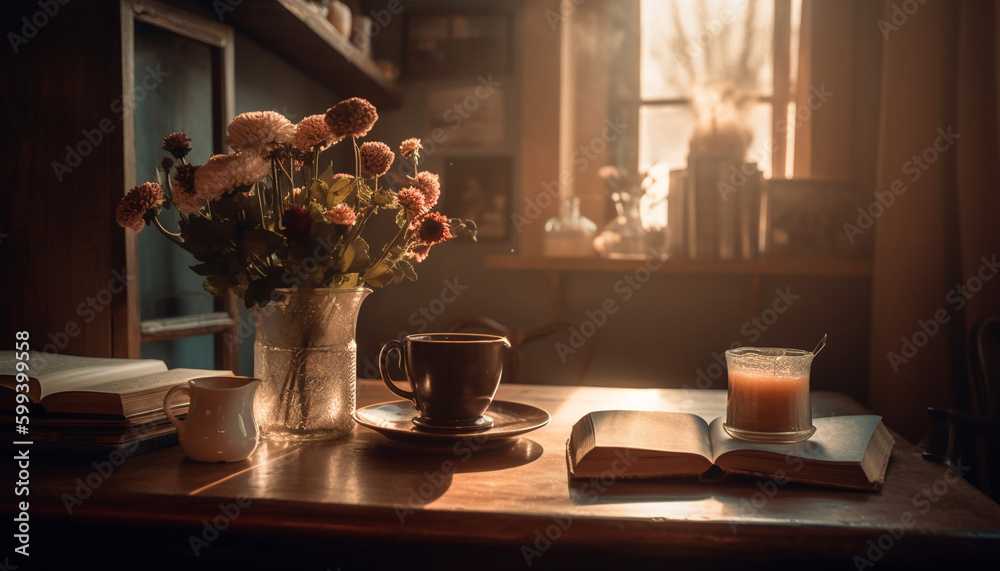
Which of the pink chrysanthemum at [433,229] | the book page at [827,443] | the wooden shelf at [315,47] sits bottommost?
the book page at [827,443]

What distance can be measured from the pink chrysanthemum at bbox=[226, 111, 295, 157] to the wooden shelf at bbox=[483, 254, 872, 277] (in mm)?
1442

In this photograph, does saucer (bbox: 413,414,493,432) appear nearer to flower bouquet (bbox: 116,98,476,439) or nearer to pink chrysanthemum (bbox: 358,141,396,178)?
flower bouquet (bbox: 116,98,476,439)

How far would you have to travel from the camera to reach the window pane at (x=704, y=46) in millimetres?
2369

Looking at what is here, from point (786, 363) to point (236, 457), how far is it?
684 millimetres

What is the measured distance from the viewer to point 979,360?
1.46 metres

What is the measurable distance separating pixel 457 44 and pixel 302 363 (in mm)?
1853

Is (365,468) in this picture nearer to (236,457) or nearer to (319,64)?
(236,457)

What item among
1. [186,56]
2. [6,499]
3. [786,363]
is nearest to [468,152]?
[186,56]

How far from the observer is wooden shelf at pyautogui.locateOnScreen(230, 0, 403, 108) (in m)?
1.68

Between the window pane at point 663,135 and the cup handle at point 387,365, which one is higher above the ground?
the window pane at point 663,135

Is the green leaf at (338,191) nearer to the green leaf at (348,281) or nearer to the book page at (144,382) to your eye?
the green leaf at (348,281)

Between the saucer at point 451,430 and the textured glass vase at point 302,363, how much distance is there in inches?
2.4

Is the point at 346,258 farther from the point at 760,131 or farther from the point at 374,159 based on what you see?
the point at 760,131

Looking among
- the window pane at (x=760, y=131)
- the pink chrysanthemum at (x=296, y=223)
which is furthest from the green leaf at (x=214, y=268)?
the window pane at (x=760, y=131)
